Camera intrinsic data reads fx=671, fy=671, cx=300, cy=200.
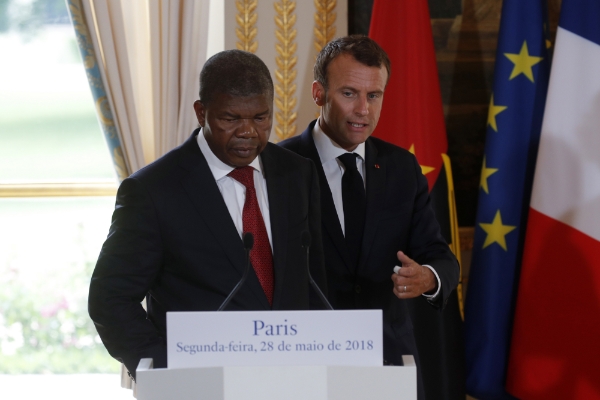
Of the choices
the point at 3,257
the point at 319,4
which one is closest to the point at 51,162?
the point at 3,257

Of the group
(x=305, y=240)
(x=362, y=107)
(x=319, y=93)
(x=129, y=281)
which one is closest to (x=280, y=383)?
(x=305, y=240)

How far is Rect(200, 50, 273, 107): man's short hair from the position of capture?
164 cm

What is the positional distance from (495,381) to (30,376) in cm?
246

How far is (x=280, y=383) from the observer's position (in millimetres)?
1272

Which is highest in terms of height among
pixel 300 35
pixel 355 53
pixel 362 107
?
pixel 300 35

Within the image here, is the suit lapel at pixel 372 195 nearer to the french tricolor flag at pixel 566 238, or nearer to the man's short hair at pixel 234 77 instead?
the man's short hair at pixel 234 77

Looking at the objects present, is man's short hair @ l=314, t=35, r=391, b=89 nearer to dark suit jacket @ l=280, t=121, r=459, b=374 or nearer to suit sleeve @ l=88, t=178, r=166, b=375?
dark suit jacket @ l=280, t=121, r=459, b=374

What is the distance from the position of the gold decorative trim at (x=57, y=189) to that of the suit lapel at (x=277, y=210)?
6.48ft

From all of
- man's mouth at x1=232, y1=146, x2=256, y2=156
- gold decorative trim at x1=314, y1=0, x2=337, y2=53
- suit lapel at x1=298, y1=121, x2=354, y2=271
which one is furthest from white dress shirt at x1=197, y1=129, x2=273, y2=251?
gold decorative trim at x1=314, y1=0, x2=337, y2=53

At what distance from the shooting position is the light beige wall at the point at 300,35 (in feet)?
10.6

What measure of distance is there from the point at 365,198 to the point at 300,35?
138 centimetres

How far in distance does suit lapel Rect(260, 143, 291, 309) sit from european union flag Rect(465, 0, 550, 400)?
1526 mm

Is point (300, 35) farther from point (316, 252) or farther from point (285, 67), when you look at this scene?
point (316, 252)

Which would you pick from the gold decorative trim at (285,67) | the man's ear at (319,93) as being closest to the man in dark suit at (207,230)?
the man's ear at (319,93)
